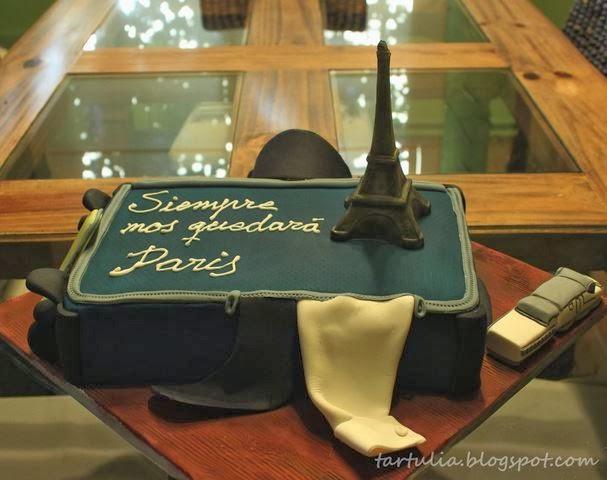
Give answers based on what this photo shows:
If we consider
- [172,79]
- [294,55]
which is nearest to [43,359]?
[172,79]

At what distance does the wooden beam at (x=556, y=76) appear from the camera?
110 centimetres

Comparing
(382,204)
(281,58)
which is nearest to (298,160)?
(382,204)

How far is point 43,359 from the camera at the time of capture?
2.19 ft

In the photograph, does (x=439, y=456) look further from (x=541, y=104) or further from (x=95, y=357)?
(x=541, y=104)

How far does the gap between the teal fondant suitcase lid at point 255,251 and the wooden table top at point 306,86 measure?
21 cm

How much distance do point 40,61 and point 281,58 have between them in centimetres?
49

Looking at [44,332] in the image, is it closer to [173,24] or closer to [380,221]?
[380,221]

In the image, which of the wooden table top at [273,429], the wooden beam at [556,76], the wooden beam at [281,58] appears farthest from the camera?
the wooden beam at [281,58]

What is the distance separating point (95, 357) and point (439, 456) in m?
0.30

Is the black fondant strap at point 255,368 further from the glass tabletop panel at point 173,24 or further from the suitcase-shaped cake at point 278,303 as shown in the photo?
the glass tabletop panel at point 173,24

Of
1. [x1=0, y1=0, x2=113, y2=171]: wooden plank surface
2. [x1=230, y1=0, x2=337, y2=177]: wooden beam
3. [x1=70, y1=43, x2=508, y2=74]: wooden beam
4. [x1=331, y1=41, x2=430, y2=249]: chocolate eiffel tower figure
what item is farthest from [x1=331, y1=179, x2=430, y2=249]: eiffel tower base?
[x1=70, y1=43, x2=508, y2=74]: wooden beam

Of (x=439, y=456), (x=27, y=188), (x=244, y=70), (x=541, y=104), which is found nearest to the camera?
(x=439, y=456)

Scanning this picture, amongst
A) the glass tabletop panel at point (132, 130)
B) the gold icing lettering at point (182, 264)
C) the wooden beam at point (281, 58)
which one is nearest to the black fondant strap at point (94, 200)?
the gold icing lettering at point (182, 264)

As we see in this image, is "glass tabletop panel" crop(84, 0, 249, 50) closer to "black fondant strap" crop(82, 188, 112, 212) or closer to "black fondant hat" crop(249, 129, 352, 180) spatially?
"black fondant hat" crop(249, 129, 352, 180)
